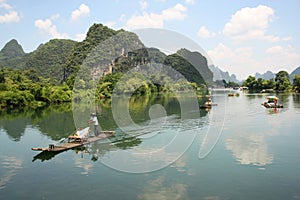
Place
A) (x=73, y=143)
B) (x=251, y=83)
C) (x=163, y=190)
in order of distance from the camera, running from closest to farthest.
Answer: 1. (x=163, y=190)
2. (x=73, y=143)
3. (x=251, y=83)

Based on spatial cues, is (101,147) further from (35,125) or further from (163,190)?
(35,125)

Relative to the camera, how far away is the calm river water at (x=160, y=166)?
6168mm

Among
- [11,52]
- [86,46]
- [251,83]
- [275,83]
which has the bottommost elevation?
[275,83]

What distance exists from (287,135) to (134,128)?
655cm

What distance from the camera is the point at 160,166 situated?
311 inches

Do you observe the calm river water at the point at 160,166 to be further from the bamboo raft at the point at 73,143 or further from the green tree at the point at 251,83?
the green tree at the point at 251,83

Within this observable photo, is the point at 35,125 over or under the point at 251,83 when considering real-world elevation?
under

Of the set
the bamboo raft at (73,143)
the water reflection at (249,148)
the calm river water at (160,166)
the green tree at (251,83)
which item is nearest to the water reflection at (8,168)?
the calm river water at (160,166)

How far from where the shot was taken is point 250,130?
13.0m

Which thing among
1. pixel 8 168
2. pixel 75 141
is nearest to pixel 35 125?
pixel 75 141

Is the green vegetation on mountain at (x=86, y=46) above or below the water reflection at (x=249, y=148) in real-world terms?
above

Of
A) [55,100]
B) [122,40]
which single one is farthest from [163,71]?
[55,100]

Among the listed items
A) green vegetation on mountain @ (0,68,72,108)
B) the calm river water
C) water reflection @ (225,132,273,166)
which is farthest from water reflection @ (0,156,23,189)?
green vegetation on mountain @ (0,68,72,108)

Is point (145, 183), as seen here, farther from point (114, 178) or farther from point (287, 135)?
point (287, 135)
